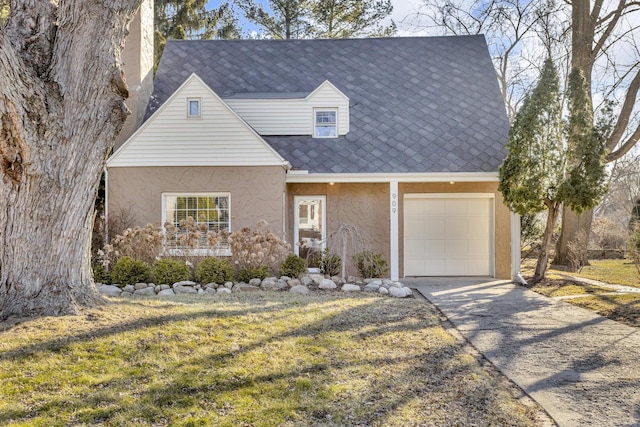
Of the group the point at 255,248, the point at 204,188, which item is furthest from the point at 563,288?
the point at 204,188

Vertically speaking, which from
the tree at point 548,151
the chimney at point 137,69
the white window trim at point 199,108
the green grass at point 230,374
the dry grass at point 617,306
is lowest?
the dry grass at point 617,306

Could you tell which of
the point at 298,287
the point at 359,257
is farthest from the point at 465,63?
the point at 298,287

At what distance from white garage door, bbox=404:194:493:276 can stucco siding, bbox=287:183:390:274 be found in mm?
751

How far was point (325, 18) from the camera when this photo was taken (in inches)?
891

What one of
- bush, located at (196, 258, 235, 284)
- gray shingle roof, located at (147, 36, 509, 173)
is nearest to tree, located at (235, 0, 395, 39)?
gray shingle roof, located at (147, 36, 509, 173)

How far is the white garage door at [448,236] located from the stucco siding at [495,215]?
0.53 ft

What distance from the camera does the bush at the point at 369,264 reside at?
11.0m

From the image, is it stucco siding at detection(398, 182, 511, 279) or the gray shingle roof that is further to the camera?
stucco siding at detection(398, 182, 511, 279)

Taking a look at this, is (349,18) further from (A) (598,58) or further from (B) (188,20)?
(A) (598,58)

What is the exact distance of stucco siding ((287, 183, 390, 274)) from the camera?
12453mm

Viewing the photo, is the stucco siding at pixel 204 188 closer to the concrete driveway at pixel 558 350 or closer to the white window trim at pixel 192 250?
the white window trim at pixel 192 250

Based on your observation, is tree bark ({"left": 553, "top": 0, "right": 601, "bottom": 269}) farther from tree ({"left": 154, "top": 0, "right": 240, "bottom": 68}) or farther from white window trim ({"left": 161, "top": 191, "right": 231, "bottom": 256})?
tree ({"left": 154, "top": 0, "right": 240, "bottom": 68})

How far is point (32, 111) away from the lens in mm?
5121

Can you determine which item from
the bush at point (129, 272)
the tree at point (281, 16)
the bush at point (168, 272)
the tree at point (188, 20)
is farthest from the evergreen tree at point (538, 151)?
the tree at point (188, 20)
